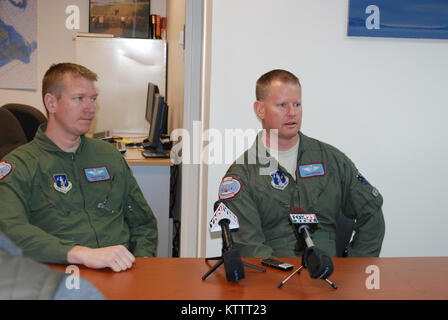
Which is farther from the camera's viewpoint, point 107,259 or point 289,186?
point 289,186

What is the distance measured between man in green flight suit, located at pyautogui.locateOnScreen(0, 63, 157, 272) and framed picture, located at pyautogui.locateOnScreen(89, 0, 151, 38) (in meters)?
3.65

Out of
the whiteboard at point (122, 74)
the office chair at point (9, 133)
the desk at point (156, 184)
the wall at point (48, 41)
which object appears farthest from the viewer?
the wall at point (48, 41)

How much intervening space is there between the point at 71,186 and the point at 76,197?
2.0 inches

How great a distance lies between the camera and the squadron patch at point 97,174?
204 centimetres

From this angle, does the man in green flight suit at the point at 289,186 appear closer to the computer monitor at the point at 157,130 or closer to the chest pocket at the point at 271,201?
the chest pocket at the point at 271,201

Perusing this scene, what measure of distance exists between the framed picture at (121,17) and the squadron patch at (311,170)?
4.15 m

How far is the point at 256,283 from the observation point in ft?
4.38

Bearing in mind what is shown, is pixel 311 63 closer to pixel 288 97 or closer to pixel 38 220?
pixel 288 97

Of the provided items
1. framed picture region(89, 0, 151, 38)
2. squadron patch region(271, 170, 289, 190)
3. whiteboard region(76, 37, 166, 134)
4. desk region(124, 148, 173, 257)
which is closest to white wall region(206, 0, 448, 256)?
squadron patch region(271, 170, 289, 190)

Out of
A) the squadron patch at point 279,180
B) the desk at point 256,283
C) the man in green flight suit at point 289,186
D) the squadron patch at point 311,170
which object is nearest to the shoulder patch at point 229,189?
the man in green flight suit at point 289,186

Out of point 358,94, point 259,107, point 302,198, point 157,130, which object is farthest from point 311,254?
point 157,130

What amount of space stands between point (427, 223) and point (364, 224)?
0.76m

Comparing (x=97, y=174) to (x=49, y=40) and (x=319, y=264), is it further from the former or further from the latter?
(x=49, y=40)
